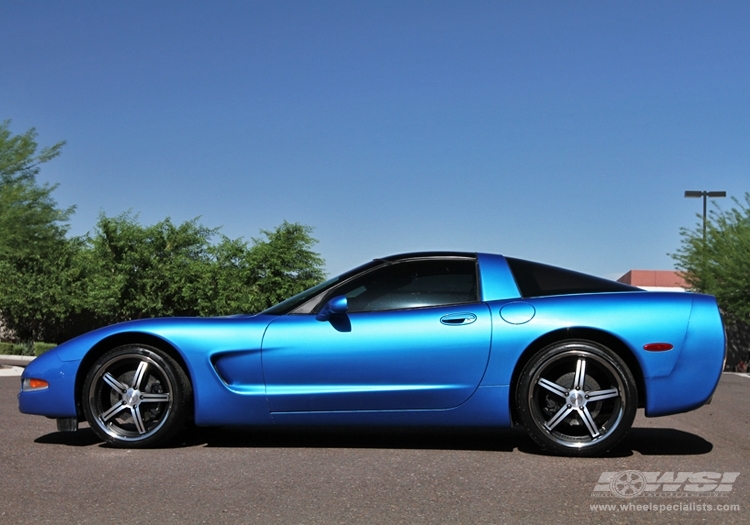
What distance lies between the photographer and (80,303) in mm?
45250

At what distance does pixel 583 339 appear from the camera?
537cm

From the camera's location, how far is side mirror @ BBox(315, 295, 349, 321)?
5.31m

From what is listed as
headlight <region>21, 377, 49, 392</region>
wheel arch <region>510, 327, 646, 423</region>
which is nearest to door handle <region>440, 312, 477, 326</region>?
wheel arch <region>510, 327, 646, 423</region>

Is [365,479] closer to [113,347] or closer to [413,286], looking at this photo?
[413,286]

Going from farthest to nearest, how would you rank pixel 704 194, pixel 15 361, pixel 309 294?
pixel 704 194, pixel 15 361, pixel 309 294

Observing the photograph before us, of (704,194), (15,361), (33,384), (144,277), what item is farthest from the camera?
(144,277)

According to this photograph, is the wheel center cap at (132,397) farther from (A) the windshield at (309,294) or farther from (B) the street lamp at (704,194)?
(B) the street lamp at (704,194)

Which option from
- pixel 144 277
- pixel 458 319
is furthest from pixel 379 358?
pixel 144 277

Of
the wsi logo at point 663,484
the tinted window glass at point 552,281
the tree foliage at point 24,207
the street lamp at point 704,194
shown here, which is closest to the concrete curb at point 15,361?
the tree foliage at point 24,207

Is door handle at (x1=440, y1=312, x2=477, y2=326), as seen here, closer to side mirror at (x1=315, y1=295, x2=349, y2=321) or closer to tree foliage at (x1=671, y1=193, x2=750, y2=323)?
side mirror at (x1=315, y1=295, x2=349, y2=321)

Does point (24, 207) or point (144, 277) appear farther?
point (144, 277)

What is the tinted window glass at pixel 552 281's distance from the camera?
5.67 metres

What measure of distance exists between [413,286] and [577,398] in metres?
1.24

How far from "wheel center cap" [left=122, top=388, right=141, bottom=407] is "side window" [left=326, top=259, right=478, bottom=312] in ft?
4.42
